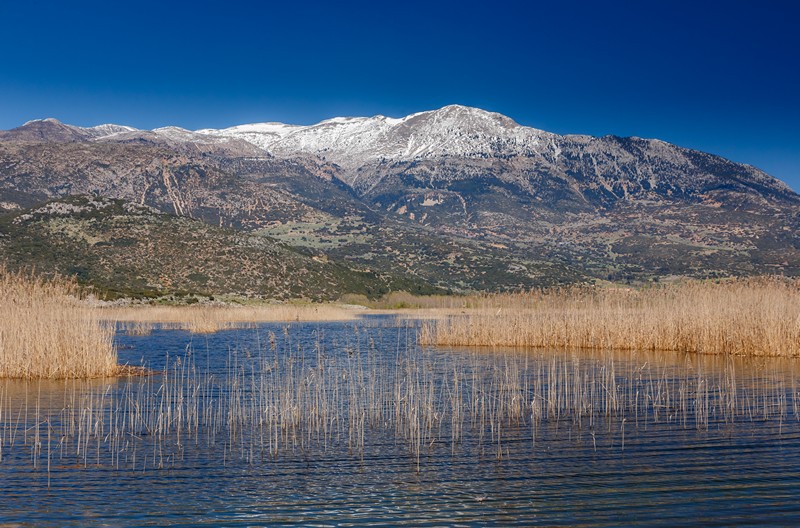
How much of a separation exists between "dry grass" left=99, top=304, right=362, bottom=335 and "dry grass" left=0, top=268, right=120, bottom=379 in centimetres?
1867

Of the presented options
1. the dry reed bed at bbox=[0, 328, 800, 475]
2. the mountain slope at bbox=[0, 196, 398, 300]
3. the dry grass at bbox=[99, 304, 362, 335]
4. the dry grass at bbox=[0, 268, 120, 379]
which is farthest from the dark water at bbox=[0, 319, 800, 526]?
the mountain slope at bbox=[0, 196, 398, 300]

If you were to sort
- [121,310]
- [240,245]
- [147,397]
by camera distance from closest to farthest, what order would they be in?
1. [147,397]
2. [121,310]
3. [240,245]

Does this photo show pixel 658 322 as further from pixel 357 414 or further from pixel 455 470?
pixel 455 470

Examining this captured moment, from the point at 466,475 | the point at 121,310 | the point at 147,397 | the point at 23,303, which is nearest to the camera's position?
the point at 466,475

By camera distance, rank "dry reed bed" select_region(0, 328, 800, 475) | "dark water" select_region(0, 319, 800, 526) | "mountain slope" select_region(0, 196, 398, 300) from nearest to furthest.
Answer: "dark water" select_region(0, 319, 800, 526), "dry reed bed" select_region(0, 328, 800, 475), "mountain slope" select_region(0, 196, 398, 300)

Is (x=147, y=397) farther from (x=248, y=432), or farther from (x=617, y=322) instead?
(x=617, y=322)

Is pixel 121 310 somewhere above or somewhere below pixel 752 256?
below

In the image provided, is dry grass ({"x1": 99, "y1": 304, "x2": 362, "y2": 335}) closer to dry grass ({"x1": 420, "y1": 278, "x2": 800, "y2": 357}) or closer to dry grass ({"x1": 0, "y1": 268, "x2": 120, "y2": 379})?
dry grass ({"x1": 420, "y1": 278, "x2": 800, "y2": 357})

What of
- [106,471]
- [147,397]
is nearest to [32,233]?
[147,397]

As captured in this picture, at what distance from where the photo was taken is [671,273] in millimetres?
154875

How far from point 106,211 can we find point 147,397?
90339 mm

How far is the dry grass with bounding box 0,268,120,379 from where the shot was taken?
2365cm

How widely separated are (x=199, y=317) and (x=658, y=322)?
28.9m

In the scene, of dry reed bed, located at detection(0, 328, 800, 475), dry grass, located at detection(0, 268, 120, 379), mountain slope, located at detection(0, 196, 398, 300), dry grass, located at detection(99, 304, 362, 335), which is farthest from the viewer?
mountain slope, located at detection(0, 196, 398, 300)
